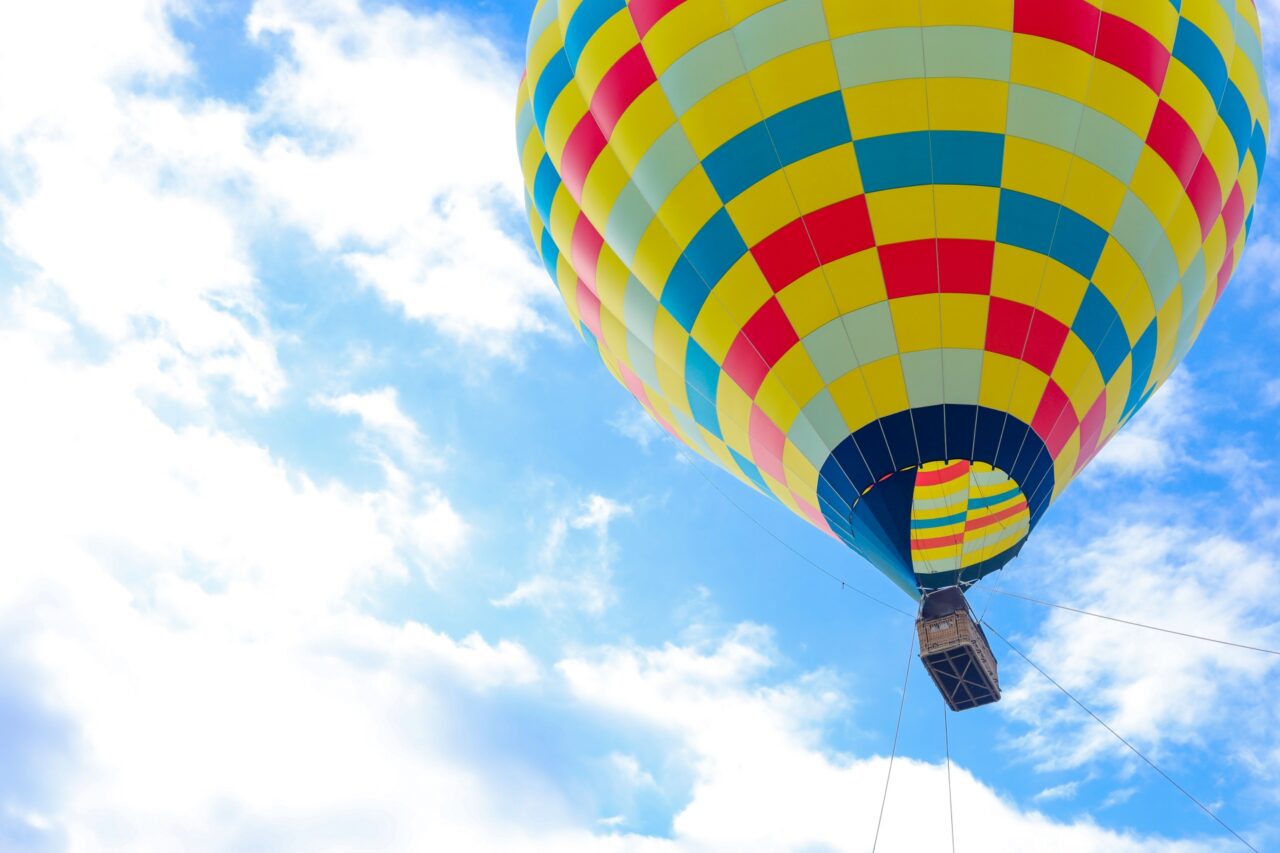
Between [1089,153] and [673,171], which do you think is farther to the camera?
[673,171]

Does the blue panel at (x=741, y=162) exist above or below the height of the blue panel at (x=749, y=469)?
above

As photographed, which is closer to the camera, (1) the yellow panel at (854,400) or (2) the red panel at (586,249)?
(1) the yellow panel at (854,400)

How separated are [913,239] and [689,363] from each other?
2.28 meters

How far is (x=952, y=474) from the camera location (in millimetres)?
10781

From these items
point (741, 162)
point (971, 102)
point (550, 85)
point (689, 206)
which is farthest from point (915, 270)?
point (550, 85)

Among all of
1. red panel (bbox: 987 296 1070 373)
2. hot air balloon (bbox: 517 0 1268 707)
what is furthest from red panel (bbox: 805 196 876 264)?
red panel (bbox: 987 296 1070 373)

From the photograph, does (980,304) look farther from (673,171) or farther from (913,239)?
(673,171)

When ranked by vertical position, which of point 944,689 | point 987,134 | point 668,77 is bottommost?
point 944,689

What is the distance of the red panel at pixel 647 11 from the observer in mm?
8977

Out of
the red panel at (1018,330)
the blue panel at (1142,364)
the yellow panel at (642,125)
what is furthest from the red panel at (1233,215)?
the yellow panel at (642,125)

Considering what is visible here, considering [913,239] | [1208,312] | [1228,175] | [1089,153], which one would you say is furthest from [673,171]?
[1208,312]

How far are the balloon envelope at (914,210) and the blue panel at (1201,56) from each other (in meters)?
0.02

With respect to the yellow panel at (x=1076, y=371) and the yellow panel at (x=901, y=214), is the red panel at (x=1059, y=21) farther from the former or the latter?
the yellow panel at (x=1076, y=371)

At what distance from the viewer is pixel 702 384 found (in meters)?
9.66
